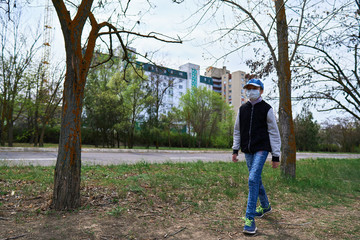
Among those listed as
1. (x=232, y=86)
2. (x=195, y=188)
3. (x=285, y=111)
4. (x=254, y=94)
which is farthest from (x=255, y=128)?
(x=232, y=86)

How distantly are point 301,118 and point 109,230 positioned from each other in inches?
1673

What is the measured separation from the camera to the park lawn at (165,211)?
327 centimetres

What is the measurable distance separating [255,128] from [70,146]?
→ 109 inches

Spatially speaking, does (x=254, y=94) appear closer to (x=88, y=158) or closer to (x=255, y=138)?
(x=255, y=138)

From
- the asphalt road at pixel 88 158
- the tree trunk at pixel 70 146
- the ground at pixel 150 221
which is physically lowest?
the ground at pixel 150 221

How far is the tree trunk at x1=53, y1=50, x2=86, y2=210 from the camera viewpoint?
3791 mm

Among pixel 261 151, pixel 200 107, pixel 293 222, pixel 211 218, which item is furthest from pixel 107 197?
pixel 200 107

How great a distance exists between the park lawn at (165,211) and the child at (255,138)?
1.48 feet

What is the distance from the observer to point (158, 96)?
27.3 metres

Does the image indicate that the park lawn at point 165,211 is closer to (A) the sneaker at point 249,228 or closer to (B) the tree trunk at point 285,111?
(A) the sneaker at point 249,228

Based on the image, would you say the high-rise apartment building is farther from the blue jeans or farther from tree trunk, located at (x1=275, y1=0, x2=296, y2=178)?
the blue jeans

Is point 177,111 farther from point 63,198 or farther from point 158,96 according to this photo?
point 63,198

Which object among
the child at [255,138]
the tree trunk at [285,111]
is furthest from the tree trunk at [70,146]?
the tree trunk at [285,111]

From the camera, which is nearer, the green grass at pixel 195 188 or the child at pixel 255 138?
the child at pixel 255 138
